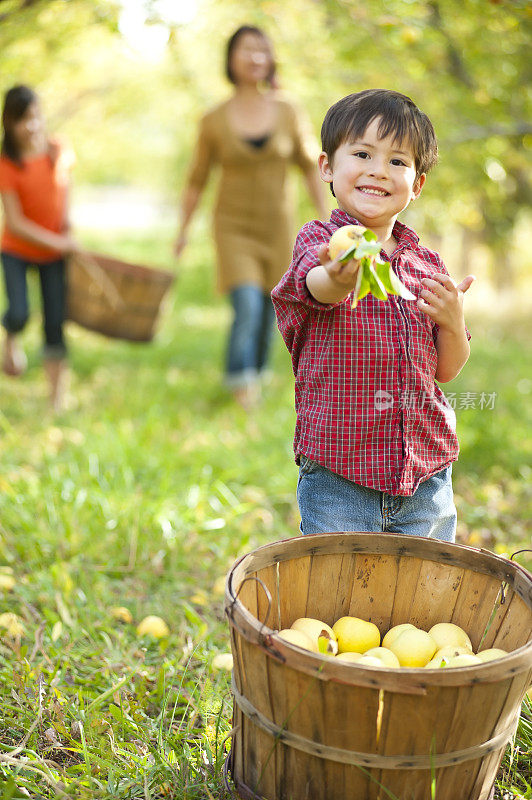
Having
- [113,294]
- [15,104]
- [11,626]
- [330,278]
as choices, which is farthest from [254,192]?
[330,278]

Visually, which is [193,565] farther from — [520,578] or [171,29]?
[171,29]

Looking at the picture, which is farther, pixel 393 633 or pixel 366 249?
pixel 393 633

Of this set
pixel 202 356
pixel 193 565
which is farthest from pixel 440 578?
pixel 202 356

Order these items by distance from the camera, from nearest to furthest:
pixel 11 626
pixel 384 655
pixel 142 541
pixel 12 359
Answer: pixel 384 655, pixel 11 626, pixel 142 541, pixel 12 359

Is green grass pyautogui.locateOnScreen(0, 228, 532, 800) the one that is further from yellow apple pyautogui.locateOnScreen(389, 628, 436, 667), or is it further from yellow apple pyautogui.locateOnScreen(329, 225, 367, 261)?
yellow apple pyautogui.locateOnScreen(329, 225, 367, 261)

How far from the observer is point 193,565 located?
9.82ft

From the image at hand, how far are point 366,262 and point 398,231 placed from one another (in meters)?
0.51

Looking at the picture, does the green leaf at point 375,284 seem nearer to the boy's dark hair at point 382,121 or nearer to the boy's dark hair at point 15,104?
the boy's dark hair at point 382,121

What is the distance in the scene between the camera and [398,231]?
2.01m

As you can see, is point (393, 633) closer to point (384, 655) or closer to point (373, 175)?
point (384, 655)

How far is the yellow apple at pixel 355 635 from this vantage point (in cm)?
185

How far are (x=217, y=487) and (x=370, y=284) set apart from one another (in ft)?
6.71

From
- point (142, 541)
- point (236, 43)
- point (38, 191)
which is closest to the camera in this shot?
point (142, 541)

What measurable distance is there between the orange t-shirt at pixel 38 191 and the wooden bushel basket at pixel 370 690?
340 centimetres
